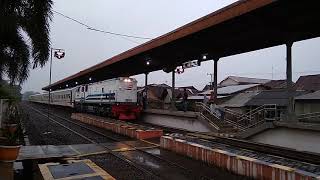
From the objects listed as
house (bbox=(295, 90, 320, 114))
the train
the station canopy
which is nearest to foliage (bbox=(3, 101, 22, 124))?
the station canopy

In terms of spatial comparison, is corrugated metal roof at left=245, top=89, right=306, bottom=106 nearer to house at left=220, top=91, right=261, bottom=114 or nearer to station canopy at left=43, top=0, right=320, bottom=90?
house at left=220, top=91, right=261, bottom=114

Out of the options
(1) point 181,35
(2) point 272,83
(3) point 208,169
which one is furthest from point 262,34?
(2) point 272,83

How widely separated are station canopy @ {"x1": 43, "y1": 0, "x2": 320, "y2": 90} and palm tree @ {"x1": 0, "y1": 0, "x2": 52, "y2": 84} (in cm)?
796

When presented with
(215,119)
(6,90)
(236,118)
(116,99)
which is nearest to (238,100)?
(236,118)

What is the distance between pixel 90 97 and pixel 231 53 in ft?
59.8

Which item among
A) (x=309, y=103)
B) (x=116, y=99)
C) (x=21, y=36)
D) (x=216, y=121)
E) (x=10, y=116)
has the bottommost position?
(x=216, y=121)

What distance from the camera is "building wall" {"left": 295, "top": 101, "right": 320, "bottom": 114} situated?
998 inches

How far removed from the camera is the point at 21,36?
1177cm

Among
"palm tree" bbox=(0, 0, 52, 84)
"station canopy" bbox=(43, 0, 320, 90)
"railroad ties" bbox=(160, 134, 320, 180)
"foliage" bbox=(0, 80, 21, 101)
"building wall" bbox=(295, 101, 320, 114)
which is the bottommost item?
"railroad ties" bbox=(160, 134, 320, 180)

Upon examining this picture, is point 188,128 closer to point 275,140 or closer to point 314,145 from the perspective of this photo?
point 275,140

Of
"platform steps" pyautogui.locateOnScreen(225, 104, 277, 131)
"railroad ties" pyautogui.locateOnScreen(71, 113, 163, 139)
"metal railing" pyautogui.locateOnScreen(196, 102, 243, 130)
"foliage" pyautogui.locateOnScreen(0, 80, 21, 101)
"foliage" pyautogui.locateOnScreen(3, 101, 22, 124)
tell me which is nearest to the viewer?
"foliage" pyautogui.locateOnScreen(0, 80, 21, 101)

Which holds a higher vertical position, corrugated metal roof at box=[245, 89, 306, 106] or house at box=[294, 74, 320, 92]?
house at box=[294, 74, 320, 92]

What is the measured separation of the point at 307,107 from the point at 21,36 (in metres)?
20.3

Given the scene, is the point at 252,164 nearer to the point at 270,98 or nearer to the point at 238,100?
the point at 270,98
